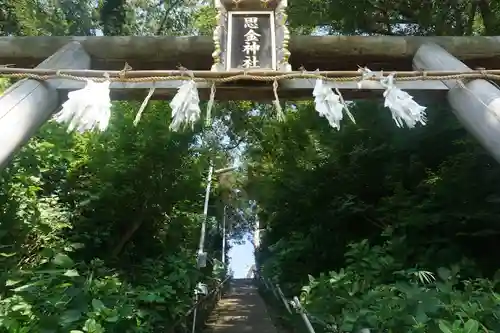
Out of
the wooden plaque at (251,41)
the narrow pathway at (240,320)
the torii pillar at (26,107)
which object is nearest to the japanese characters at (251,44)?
the wooden plaque at (251,41)

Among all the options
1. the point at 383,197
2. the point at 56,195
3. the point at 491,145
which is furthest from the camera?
the point at 383,197

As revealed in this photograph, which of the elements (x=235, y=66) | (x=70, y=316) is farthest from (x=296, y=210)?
(x=70, y=316)

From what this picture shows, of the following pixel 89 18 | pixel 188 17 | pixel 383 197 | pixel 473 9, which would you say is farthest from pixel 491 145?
pixel 188 17

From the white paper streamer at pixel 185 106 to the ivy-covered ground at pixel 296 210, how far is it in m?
1.52

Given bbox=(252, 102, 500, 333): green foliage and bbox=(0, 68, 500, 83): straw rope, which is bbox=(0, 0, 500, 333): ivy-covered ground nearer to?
bbox=(252, 102, 500, 333): green foliage

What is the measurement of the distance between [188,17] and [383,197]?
700 centimetres

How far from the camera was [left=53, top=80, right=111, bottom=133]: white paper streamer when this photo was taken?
4.03 metres

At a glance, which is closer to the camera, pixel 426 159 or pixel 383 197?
pixel 426 159

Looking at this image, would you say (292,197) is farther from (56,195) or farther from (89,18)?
(89,18)

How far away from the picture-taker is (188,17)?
12016 millimetres

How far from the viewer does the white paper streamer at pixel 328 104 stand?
4.30 meters

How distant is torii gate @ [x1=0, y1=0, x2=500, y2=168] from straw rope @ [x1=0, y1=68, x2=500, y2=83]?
0.02 m

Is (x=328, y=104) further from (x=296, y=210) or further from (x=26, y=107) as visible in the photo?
(x=296, y=210)

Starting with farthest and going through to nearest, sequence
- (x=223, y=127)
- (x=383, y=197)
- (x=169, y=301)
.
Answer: (x=223, y=127) < (x=383, y=197) < (x=169, y=301)
